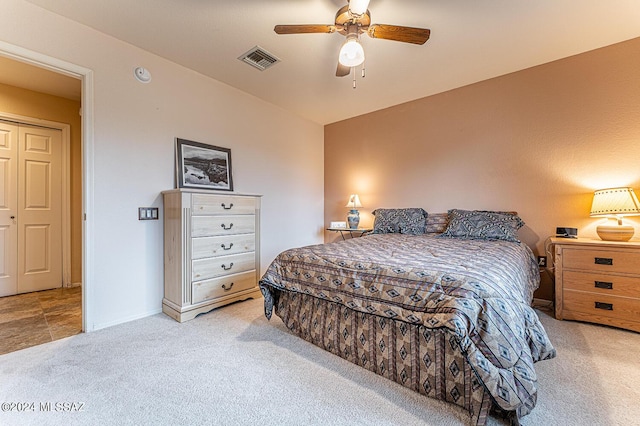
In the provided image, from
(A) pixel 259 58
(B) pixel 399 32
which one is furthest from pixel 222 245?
(B) pixel 399 32

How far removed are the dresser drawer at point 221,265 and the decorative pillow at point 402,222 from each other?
1.65m

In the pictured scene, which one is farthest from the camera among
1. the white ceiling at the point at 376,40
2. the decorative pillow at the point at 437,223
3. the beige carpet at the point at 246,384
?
the decorative pillow at the point at 437,223

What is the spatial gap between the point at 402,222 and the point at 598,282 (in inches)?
69.6

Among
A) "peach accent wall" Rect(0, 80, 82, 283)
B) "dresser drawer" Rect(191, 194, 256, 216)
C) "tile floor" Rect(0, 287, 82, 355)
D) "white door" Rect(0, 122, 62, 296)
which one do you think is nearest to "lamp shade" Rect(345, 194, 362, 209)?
"dresser drawer" Rect(191, 194, 256, 216)

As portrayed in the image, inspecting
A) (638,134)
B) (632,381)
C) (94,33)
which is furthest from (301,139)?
(632,381)

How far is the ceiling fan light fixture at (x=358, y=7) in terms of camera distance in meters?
1.62

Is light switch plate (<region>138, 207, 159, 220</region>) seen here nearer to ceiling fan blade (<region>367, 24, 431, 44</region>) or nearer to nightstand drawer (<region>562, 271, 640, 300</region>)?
ceiling fan blade (<region>367, 24, 431, 44</region>)

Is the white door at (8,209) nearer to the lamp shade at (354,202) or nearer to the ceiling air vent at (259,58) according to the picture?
the ceiling air vent at (259,58)

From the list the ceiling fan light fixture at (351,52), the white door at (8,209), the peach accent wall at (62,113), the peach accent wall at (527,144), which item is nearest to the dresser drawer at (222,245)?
the ceiling fan light fixture at (351,52)

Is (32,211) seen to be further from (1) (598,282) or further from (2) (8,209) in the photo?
(1) (598,282)

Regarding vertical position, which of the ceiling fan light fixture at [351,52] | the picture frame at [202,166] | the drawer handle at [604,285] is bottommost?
the drawer handle at [604,285]

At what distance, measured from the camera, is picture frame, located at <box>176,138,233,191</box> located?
2.75 meters

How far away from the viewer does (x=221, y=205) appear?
262 cm

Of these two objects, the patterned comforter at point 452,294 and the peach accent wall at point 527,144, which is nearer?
the patterned comforter at point 452,294
